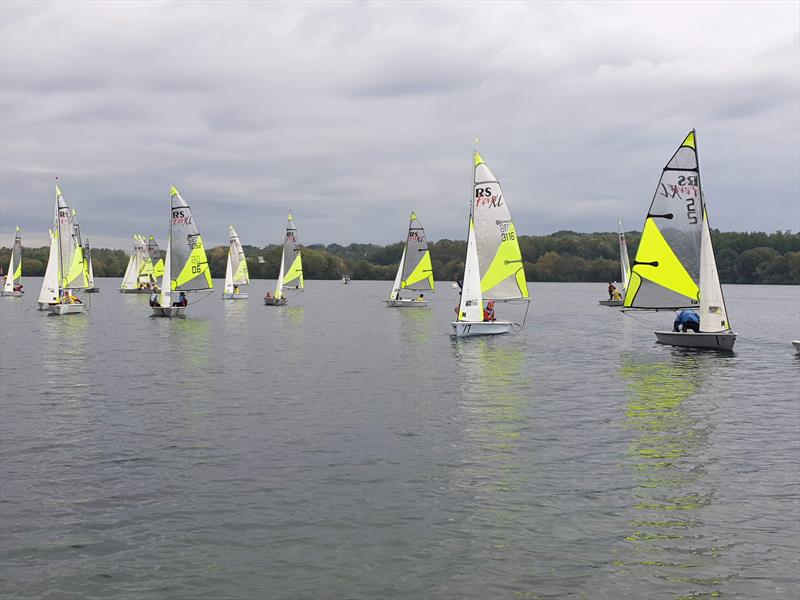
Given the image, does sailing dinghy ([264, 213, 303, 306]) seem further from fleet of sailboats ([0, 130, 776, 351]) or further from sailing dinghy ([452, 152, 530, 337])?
sailing dinghy ([452, 152, 530, 337])

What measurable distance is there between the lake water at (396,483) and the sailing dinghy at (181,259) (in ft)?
107

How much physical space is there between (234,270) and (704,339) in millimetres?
80882

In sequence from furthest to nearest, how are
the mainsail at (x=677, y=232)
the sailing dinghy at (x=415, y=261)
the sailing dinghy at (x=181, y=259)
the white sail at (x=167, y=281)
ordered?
1. the sailing dinghy at (x=415, y=261)
2. the sailing dinghy at (x=181, y=259)
3. the white sail at (x=167, y=281)
4. the mainsail at (x=677, y=232)

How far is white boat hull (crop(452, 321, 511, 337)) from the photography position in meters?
47.0

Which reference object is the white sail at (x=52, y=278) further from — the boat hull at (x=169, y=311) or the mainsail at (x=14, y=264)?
Result: the mainsail at (x=14, y=264)

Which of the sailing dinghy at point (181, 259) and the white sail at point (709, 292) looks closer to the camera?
the white sail at point (709, 292)

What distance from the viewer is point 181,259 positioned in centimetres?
6625

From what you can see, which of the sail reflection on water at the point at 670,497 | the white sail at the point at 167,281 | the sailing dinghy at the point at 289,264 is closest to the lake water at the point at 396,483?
the sail reflection on water at the point at 670,497

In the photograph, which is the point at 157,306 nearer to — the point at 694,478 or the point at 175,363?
the point at 175,363

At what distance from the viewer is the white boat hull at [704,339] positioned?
4038 cm

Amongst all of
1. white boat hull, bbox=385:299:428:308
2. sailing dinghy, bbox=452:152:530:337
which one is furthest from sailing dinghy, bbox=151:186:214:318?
sailing dinghy, bbox=452:152:530:337

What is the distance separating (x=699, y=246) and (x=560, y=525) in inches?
1302

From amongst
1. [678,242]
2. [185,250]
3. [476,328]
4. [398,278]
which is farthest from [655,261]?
[398,278]

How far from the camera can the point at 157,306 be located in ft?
223
